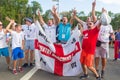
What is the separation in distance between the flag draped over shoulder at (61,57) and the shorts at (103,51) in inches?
25.5

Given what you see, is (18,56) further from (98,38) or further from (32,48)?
(98,38)

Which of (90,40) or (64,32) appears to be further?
(64,32)

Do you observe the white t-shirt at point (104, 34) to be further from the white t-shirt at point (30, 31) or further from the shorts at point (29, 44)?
the shorts at point (29, 44)

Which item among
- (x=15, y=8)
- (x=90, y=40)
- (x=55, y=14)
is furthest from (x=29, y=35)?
(x=15, y=8)

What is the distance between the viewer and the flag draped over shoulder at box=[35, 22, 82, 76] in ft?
35.1

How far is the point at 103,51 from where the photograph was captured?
10797 millimetres

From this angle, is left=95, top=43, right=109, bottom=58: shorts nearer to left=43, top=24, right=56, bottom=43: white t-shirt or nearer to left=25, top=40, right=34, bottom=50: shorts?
left=43, top=24, right=56, bottom=43: white t-shirt

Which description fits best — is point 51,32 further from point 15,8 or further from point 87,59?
point 15,8

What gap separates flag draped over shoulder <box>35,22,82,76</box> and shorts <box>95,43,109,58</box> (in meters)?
0.65

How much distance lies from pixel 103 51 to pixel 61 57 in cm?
133

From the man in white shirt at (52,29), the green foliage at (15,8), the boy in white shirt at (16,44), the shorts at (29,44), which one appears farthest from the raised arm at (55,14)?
the green foliage at (15,8)

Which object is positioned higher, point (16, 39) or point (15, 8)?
point (16, 39)

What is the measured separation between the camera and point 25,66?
492 inches

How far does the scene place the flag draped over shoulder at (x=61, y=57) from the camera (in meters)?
10.7
